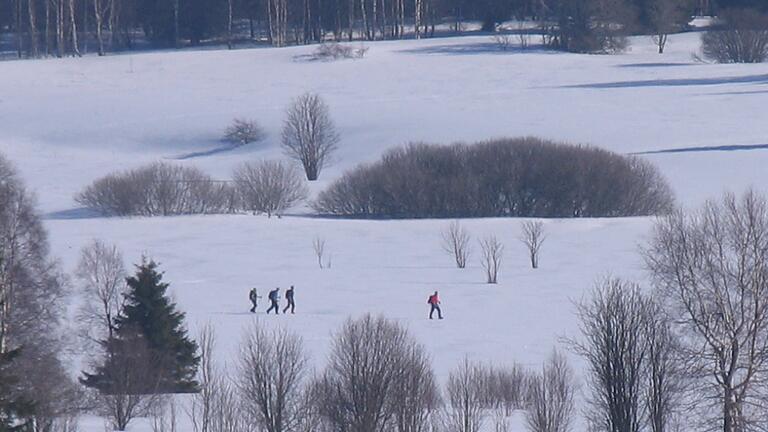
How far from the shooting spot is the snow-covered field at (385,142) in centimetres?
2565

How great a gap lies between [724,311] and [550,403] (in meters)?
1.98

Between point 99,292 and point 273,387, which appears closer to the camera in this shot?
point 273,387

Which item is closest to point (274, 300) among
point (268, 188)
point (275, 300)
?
point (275, 300)

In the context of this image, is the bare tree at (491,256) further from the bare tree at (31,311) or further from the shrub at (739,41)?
the shrub at (739,41)

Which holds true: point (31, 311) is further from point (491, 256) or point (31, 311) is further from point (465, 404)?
point (491, 256)

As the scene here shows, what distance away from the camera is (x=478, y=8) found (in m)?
69.4

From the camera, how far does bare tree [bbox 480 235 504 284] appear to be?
28.1 m

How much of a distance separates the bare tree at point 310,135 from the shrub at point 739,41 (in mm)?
19117

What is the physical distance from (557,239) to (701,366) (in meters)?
16.7

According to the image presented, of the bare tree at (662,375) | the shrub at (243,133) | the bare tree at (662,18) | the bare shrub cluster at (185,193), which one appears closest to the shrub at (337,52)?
the shrub at (243,133)

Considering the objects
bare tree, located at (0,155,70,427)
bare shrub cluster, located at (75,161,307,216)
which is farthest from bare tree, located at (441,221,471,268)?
bare tree, located at (0,155,70,427)

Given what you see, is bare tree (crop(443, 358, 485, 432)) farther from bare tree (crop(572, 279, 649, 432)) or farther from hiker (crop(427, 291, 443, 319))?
hiker (crop(427, 291, 443, 319))

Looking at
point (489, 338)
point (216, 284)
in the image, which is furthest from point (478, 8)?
point (489, 338)

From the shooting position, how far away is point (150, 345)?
18734 millimetres
